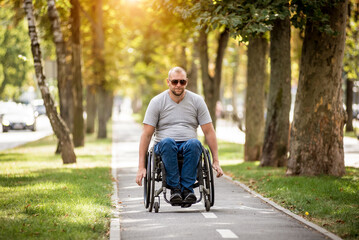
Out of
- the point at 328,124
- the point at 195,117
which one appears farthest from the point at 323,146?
the point at 195,117

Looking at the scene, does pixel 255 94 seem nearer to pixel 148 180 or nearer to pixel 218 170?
pixel 218 170

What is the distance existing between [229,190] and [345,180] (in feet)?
7.47

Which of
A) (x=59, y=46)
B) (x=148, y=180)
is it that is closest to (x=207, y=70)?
(x=59, y=46)

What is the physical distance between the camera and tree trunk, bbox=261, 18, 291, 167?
15.1 metres

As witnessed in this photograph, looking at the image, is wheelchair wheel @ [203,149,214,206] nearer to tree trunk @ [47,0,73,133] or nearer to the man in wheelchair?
the man in wheelchair

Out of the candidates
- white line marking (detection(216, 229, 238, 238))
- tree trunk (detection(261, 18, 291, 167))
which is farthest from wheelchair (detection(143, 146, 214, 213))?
tree trunk (detection(261, 18, 291, 167))

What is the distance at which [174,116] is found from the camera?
8469mm

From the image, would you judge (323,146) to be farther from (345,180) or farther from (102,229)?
(102,229)

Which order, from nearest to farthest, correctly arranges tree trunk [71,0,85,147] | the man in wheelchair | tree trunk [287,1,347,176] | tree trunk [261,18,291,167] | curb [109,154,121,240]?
1. curb [109,154,121,240]
2. the man in wheelchair
3. tree trunk [287,1,347,176]
4. tree trunk [261,18,291,167]
5. tree trunk [71,0,85,147]

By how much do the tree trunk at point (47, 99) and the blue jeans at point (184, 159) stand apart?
8819 mm

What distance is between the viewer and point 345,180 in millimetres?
12141

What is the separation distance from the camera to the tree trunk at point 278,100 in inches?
596

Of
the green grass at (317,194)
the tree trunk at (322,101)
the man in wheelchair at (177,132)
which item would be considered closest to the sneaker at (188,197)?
the man in wheelchair at (177,132)

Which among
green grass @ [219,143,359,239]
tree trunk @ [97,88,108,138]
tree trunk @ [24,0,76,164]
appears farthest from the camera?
tree trunk @ [97,88,108,138]
